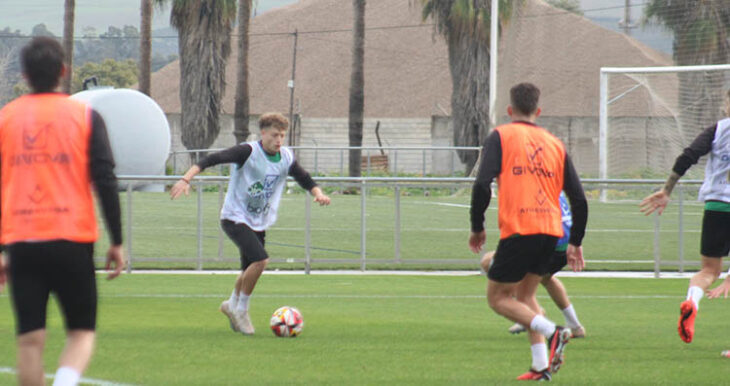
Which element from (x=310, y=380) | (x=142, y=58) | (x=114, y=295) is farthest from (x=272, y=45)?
(x=310, y=380)

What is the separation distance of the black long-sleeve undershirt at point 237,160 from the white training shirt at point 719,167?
3.34 m

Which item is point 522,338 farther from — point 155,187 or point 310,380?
point 155,187

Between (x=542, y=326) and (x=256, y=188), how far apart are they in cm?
338

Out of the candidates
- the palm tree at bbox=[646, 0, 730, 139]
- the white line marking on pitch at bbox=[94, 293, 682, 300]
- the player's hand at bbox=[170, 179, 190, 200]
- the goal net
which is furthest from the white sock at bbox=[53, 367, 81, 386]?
the palm tree at bbox=[646, 0, 730, 139]

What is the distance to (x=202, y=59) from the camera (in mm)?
47156

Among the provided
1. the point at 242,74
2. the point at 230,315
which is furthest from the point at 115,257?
the point at 242,74

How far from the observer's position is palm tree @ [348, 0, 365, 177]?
122 feet

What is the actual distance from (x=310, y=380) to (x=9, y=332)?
357 centimetres

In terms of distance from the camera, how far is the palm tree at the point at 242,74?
3638cm

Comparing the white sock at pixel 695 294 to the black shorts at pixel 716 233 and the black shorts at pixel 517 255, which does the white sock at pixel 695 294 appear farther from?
the black shorts at pixel 517 255

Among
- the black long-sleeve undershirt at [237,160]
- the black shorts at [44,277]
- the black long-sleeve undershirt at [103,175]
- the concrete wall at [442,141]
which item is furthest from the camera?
the concrete wall at [442,141]

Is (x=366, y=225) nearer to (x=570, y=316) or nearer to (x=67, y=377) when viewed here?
(x=570, y=316)

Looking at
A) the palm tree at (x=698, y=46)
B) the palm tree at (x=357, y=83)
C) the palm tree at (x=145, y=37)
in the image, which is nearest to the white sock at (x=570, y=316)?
the palm tree at (x=698, y=46)

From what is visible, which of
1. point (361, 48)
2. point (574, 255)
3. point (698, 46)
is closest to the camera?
point (574, 255)
